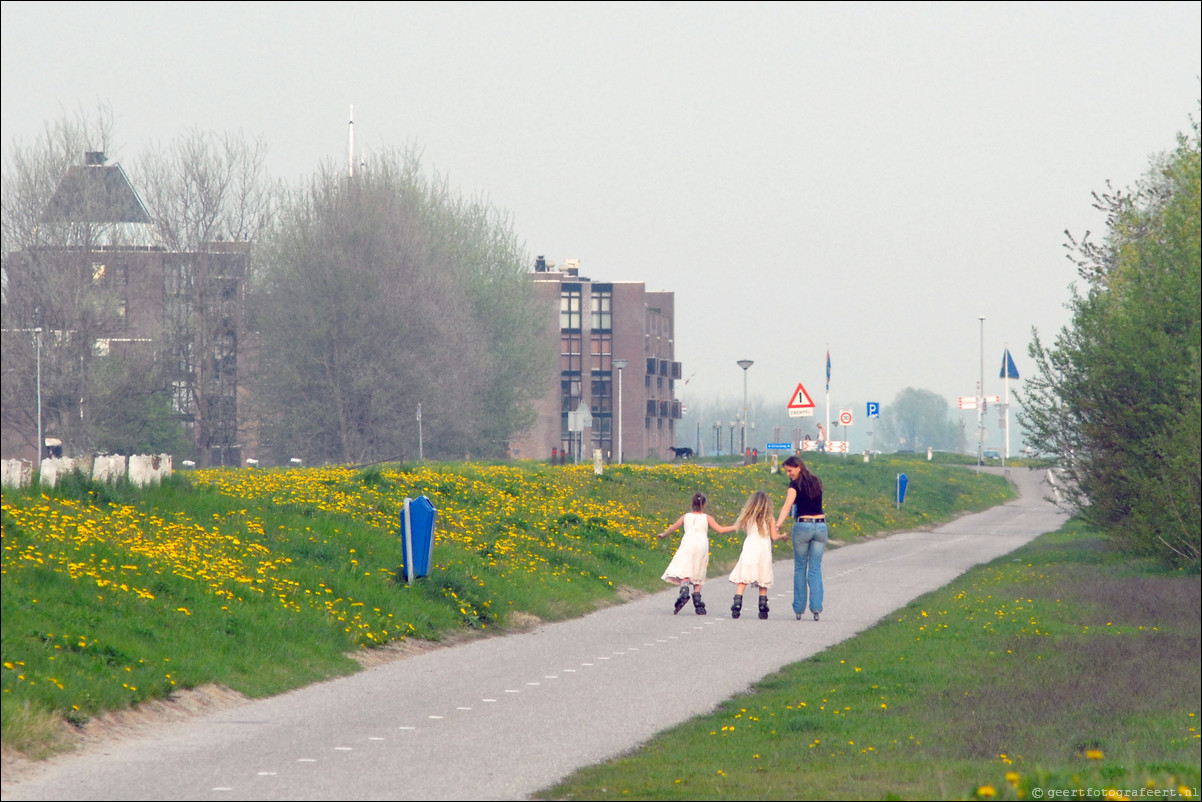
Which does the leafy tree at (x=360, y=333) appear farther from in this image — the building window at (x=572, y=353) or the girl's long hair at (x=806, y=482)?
the building window at (x=572, y=353)

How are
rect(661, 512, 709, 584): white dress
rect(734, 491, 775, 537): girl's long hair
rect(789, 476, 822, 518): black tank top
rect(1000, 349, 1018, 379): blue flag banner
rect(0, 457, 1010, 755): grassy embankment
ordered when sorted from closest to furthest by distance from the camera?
rect(0, 457, 1010, 755): grassy embankment, rect(789, 476, 822, 518): black tank top, rect(734, 491, 775, 537): girl's long hair, rect(661, 512, 709, 584): white dress, rect(1000, 349, 1018, 379): blue flag banner

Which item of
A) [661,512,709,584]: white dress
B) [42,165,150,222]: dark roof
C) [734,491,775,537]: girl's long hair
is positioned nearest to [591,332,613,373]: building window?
[42,165,150,222]: dark roof

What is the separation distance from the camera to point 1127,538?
21.4 meters

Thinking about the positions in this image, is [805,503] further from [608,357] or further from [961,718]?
[608,357]


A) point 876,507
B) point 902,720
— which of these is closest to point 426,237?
point 876,507

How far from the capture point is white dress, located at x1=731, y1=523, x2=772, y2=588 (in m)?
17.0

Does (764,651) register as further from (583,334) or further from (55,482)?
(583,334)

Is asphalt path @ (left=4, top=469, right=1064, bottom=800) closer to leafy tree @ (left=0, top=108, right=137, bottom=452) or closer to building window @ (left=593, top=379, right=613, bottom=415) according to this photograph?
leafy tree @ (left=0, top=108, right=137, bottom=452)

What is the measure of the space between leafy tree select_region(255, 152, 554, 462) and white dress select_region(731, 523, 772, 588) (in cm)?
Result: 3559

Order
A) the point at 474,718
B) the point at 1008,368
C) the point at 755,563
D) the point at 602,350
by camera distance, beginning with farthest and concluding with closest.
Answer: the point at 602,350, the point at 1008,368, the point at 755,563, the point at 474,718

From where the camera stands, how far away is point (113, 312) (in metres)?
48.4

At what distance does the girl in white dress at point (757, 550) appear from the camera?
17.0 m

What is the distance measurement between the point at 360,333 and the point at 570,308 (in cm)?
6348

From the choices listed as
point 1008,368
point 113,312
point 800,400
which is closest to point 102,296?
point 113,312
